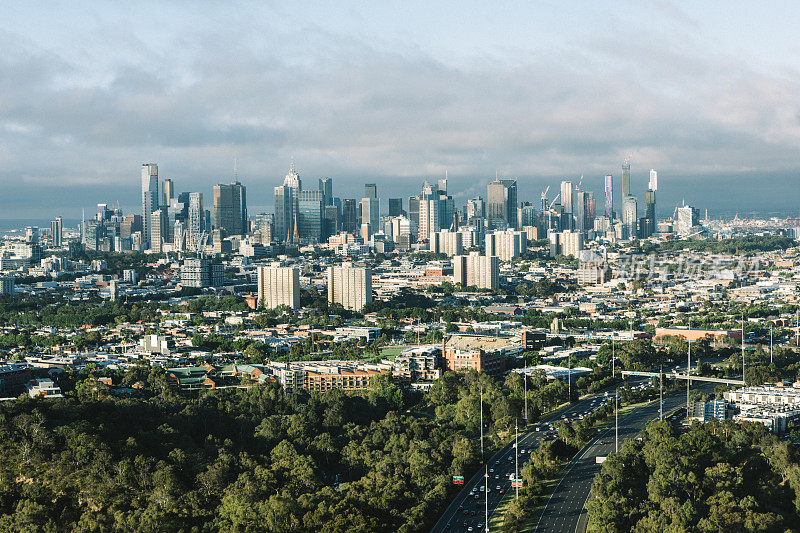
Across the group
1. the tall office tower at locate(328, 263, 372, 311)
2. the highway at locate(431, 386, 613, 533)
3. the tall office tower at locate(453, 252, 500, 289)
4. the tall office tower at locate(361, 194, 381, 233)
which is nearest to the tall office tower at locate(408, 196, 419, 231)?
the tall office tower at locate(361, 194, 381, 233)

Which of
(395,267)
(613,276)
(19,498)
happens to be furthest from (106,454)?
(395,267)

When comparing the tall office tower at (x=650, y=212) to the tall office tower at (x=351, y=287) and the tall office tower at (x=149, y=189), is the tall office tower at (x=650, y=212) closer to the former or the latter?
the tall office tower at (x=149, y=189)

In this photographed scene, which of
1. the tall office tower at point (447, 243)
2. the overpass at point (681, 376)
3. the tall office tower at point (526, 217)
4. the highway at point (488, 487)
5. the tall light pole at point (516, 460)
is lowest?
the highway at point (488, 487)

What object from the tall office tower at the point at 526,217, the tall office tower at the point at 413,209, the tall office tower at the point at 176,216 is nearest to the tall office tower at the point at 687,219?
the tall office tower at the point at 526,217

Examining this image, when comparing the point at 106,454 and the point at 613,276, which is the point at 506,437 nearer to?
the point at 106,454

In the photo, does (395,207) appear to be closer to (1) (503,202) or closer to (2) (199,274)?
(1) (503,202)

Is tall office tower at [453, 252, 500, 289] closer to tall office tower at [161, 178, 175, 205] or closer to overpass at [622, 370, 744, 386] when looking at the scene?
overpass at [622, 370, 744, 386]
